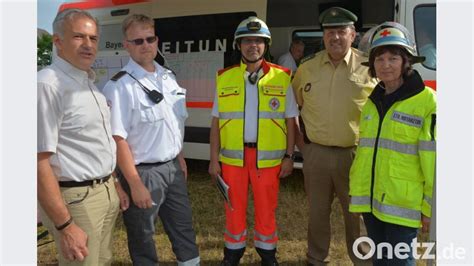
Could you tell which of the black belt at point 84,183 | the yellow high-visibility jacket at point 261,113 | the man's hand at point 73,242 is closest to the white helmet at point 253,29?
the yellow high-visibility jacket at point 261,113

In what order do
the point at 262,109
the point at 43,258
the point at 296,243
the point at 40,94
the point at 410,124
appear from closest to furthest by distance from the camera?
the point at 40,94, the point at 410,124, the point at 262,109, the point at 43,258, the point at 296,243

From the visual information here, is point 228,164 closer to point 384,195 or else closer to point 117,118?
point 117,118

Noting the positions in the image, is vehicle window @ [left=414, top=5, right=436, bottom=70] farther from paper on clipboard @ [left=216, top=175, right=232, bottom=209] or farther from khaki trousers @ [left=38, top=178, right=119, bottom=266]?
khaki trousers @ [left=38, top=178, right=119, bottom=266]

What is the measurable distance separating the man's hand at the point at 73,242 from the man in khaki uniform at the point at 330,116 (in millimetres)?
1688

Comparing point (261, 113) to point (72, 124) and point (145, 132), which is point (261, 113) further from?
point (72, 124)

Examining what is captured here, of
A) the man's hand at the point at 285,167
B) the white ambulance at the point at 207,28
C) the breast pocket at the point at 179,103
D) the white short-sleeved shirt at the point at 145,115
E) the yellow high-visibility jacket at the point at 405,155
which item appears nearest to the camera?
the yellow high-visibility jacket at the point at 405,155

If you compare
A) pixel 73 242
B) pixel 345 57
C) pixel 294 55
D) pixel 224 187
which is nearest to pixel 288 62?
pixel 294 55

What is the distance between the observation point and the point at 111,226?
2.23 meters

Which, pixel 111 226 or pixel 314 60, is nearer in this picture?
pixel 111 226

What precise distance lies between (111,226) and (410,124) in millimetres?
1552

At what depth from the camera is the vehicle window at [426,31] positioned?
443 centimetres

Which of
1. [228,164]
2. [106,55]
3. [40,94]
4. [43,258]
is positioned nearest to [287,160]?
[228,164]

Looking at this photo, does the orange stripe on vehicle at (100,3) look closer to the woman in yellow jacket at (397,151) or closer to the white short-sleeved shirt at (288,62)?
the white short-sleeved shirt at (288,62)

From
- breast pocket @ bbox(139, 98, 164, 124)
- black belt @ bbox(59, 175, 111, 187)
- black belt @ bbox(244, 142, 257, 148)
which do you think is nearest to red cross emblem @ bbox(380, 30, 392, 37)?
black belt @ bbox(244, 142, 257, 148)
